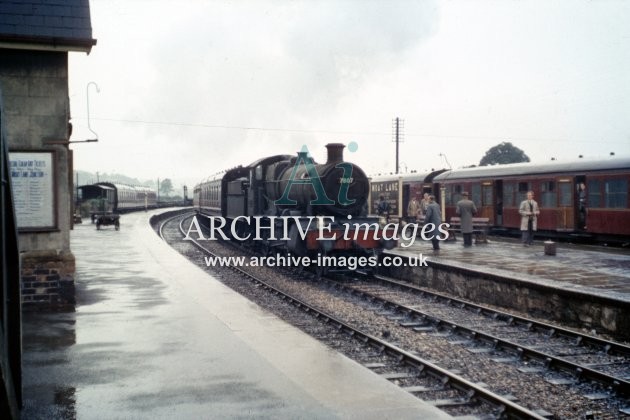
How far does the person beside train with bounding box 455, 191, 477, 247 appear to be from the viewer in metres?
16.1

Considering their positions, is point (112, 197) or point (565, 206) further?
point (112, 197)

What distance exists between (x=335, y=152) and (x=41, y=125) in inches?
276

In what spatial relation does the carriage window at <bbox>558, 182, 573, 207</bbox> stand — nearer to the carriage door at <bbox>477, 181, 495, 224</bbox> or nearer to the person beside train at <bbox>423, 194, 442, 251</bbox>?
the carriage door at <bbox>477, 181, 495, 224</bbox>

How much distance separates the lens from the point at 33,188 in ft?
26.1

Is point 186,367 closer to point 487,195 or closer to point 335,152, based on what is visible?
point 335,152

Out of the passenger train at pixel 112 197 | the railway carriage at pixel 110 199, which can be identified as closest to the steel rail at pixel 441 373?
the railway carriage at pixel 110 199

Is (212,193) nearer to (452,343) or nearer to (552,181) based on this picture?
(552,181)

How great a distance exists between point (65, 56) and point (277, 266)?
353 inches

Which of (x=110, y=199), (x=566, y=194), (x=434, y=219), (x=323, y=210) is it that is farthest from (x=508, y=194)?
(x=110, y=199)

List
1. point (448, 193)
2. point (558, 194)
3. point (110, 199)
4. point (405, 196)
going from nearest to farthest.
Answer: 1. point (558, 194)
2. point (448, 193)
3. point (405, 196)
4. point (110, 199)

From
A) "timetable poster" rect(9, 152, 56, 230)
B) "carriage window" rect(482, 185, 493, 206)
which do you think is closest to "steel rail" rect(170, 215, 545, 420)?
"timetable poster" rect(9, 152, 56, 230)

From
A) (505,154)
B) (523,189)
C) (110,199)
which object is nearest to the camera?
(523,189)

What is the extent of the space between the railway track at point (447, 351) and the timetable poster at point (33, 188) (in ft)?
13.0

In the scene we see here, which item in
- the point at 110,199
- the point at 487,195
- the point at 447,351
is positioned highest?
the point at 110,199
